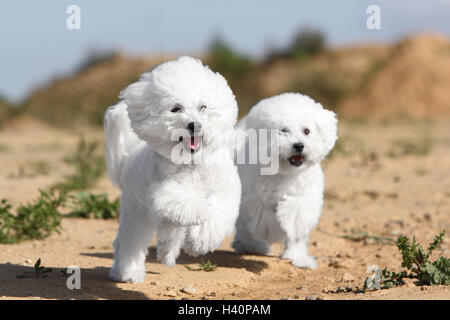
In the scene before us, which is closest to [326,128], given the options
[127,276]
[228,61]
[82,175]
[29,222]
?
[127,276]

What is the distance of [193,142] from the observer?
4.15 m

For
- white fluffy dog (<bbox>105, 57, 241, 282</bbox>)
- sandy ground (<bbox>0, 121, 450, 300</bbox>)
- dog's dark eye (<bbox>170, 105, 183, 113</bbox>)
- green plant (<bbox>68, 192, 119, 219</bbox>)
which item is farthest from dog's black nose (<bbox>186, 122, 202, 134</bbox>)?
green plant (<bbox>68, 192, 119, 219</bbox>)

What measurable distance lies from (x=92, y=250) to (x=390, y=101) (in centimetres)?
2306

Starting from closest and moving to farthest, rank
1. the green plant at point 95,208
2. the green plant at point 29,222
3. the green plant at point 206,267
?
the green plant at point 206,267, the green plant at point 29,222, the green plant at point 95,208

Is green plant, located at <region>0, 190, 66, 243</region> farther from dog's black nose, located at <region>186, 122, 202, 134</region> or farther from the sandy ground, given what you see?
dog's black nose, located at <region>186, 122, 202, 134</region>

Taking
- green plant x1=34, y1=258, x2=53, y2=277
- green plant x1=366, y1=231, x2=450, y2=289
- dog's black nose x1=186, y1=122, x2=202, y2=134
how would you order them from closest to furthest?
dog's black nose x1=186, y1=122, x2=202, y2=134 < green plant x1=366, y1=231, x2=450, y2=289 < green plant x1=34, y1=258, x2=53, y2=277

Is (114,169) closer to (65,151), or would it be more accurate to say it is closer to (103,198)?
(103,198)

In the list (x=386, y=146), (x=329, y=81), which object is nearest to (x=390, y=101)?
(x=329, y=81)

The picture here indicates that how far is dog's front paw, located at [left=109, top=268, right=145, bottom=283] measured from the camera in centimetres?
507

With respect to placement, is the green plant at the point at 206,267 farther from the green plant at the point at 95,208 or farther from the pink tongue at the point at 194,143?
the green plant at the point at 95,208

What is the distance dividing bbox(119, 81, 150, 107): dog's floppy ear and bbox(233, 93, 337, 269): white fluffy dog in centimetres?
146

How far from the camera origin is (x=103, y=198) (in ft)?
25.3

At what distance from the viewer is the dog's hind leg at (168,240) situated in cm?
436

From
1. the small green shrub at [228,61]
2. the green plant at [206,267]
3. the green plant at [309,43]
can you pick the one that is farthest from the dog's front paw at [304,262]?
the green plant at [309,43]
